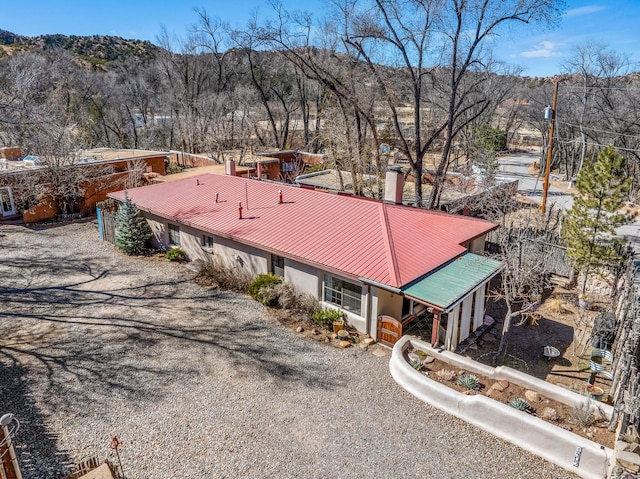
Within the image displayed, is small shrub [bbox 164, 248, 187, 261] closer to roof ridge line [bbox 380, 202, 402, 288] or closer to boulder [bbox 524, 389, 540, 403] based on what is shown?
roof ridge line [bbox 380, 202, 402, 288]

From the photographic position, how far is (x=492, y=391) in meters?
9.49

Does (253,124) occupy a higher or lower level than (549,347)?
higher

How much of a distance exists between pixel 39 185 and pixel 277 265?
15815 millimetres

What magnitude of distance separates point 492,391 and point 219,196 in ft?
Answer: 43.5

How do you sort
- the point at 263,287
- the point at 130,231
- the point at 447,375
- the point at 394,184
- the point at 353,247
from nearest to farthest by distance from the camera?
1. the point at 447,375
2. the point at 353,247
3. the point at 263,287
4. the point at 394,184
5. the point at 130,231

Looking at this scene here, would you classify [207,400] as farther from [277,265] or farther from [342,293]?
[277,265]

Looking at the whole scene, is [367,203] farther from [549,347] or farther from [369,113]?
[369,113]

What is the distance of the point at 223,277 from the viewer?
51.8 feet

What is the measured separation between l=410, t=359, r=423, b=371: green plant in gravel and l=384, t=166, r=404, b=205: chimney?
7.76 metres

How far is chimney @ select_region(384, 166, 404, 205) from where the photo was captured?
16797 mm

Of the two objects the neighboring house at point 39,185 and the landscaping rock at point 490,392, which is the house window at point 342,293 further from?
the neighboring house at point 39,185

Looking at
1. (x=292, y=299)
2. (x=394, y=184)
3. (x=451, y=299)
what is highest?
(x=394, y=184)

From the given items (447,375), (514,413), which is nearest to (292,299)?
(447,375)

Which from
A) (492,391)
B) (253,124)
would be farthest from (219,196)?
(253,124)
